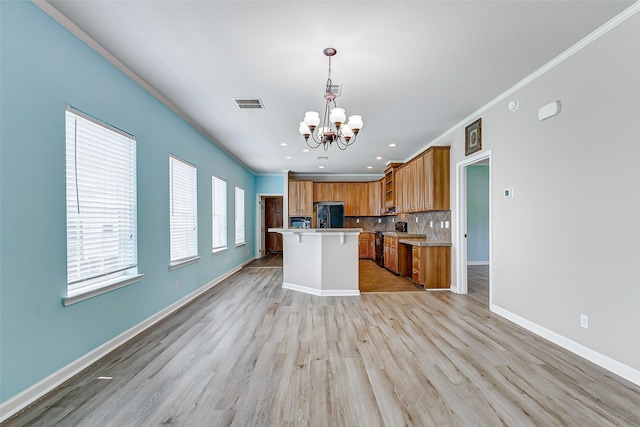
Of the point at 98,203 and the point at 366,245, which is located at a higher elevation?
the point at 98,203

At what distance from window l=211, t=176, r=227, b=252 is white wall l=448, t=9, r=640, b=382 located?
196 inches

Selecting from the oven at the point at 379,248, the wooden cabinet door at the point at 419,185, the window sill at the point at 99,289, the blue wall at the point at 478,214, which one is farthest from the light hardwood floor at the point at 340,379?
the blue wall at the point at 478,214

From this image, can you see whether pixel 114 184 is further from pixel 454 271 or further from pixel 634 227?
pixel 454 271

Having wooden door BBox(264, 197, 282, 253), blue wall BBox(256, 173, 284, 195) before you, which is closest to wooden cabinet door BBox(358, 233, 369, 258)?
blue wall BBox(256, 173, 284, 195)

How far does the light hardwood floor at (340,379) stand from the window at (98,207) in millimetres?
725

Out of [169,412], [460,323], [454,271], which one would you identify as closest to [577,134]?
[460,323]

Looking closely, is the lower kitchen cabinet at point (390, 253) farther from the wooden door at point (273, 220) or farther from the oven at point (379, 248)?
the wooden door at point (273, 220)

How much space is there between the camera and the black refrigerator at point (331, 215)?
8.82 metres

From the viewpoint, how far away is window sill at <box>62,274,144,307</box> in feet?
7.18

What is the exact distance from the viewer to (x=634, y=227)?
216 cm

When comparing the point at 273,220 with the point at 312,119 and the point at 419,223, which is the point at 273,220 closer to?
the point at 419,223

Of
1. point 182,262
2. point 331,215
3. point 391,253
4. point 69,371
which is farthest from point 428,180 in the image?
point 69,371

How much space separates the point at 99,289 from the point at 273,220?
8.08m

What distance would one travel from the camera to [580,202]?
258 centimetres
